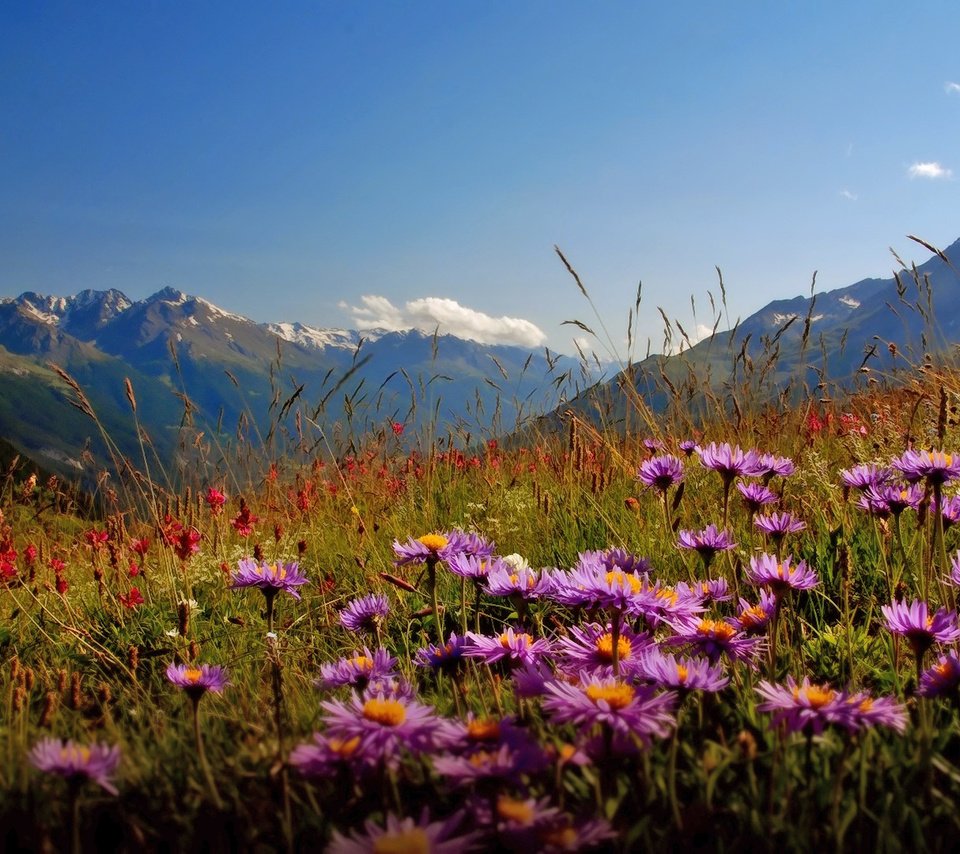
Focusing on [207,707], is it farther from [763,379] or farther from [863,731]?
[763,379]

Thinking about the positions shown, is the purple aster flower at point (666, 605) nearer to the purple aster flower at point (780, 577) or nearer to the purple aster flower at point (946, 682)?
the purple aster flower at point (780, 577)

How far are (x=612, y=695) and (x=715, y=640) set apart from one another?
0.62 metres

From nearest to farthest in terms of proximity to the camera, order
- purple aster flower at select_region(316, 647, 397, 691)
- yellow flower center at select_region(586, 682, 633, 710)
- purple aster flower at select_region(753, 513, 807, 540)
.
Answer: yellow flower center at select_region(586, 682, 633, 710) → purple aster flower at select_region(316, 647, 397, 691) → purple aster flower at select_region(753, 513, 807, 540)

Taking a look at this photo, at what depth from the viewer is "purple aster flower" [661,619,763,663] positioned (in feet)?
5.05

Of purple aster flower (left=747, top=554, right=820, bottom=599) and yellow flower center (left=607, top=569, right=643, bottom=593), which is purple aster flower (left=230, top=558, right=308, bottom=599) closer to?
yellow flower center (left=607, top=569, right=643, bottom=593)

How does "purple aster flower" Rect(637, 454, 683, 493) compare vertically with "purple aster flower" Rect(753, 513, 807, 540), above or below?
above

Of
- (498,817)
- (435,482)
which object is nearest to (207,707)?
(498,817)

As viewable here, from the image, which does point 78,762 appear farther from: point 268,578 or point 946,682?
point 946,682

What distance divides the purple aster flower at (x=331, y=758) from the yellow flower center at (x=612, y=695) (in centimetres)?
33

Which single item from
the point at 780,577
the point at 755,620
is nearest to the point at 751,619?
the point at 755,620

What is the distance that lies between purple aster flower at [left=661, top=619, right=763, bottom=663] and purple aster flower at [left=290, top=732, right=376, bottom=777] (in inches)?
33.3

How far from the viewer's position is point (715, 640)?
1.54 meters

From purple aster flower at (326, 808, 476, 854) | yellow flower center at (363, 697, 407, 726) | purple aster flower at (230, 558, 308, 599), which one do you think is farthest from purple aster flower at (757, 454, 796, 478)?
purple aster flower at (326, 808, 476, 854)

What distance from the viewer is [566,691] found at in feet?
3.58
